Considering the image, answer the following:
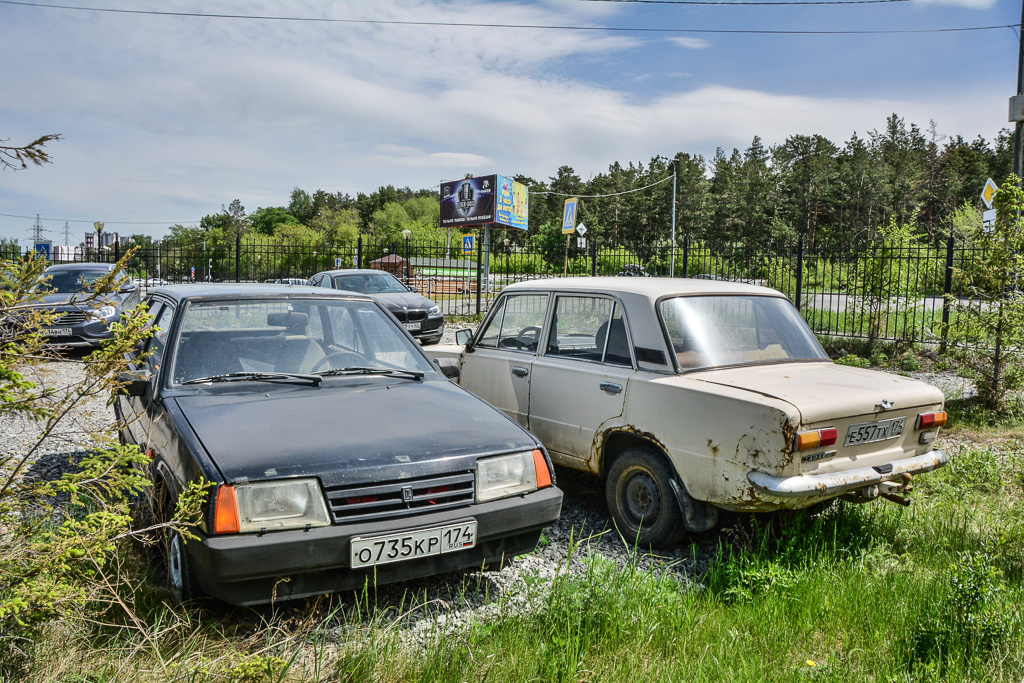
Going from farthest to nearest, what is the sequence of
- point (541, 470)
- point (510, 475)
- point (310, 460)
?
point (541, 470)
point (510, 475)
point (310, 460)

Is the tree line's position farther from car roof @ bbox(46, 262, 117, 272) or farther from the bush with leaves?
the bush with leaves

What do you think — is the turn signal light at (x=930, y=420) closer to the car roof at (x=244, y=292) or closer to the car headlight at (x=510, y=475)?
the car headlight at (x=510, y=475)

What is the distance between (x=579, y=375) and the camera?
15.4ft

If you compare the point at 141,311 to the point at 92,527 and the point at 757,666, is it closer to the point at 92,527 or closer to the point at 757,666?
the point at 92,527

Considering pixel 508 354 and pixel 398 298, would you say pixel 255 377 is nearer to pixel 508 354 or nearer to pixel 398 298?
pixel 508 354

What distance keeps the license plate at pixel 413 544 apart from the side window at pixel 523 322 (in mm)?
2318

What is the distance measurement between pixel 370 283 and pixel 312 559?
12837 millimetres

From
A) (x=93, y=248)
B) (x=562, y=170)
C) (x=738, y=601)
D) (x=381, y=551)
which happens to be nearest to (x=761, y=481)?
(x=738, y=601)

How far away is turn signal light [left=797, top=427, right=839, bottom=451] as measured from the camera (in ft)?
11.4

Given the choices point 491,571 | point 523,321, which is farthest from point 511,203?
point 491,571

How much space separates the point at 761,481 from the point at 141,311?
2.93 metres

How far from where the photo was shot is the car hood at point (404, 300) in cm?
1402

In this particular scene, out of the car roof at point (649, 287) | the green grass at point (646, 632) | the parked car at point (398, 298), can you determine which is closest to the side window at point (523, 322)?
the car roof at point (649, 287)

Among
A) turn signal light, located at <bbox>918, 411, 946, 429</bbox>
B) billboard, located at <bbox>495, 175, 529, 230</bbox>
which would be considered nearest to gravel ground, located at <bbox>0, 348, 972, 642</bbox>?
turn signal light, located at <bbox>918, 411, 946, 429</bbox>
